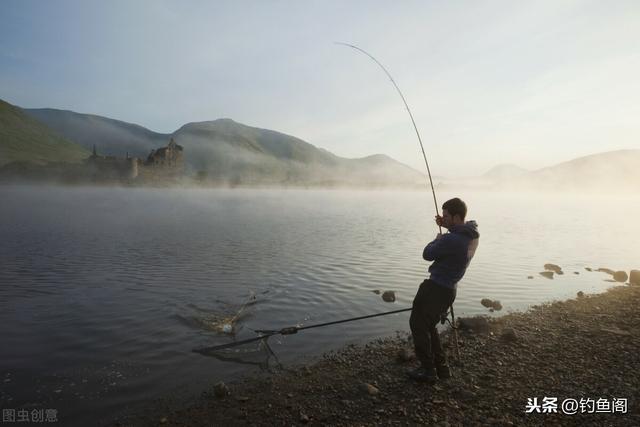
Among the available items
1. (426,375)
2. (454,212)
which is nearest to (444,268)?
(454,212)

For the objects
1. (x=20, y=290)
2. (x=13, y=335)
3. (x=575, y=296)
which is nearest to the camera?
(x=13, y=335)

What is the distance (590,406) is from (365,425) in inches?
173

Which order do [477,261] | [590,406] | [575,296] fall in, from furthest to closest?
[477,261] < [575,296] < [590,406]

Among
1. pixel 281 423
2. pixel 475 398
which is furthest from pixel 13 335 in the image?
pixel 475 398

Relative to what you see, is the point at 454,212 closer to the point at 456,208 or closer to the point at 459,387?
the point at 456,208

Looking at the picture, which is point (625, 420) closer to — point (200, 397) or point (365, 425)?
point (365, 425)

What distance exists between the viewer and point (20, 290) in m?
14.1

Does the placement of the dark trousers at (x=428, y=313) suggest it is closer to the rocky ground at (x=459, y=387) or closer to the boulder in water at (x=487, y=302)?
the rocky ground at (x=459, y=387)

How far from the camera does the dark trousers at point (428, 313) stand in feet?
21.5

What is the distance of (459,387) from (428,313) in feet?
6.05

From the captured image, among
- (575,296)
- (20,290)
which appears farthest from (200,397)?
(575,296)

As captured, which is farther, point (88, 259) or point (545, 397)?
point (88, 259)

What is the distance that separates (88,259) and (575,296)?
2711 centimetres

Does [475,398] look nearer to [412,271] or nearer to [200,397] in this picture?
[200,397]
